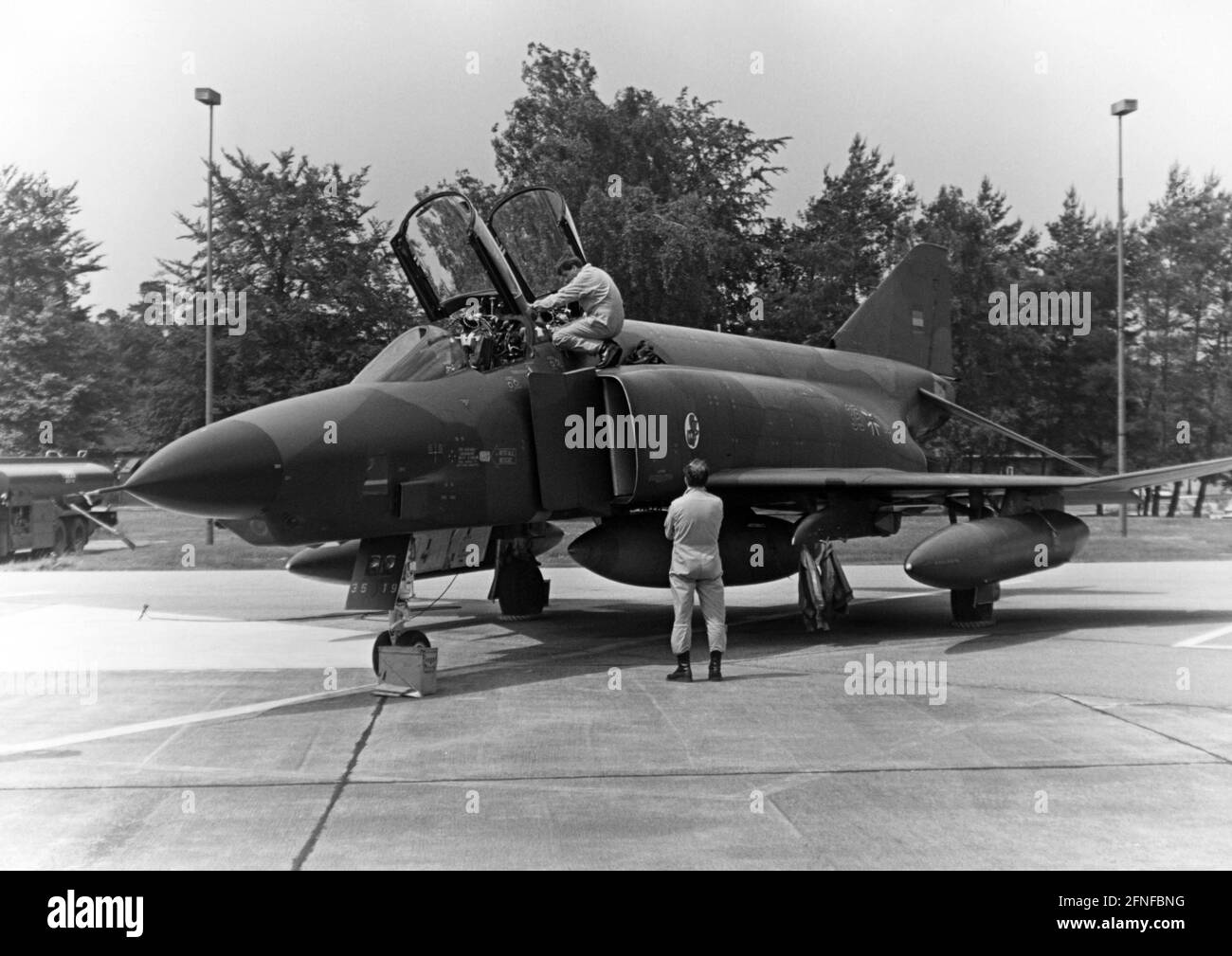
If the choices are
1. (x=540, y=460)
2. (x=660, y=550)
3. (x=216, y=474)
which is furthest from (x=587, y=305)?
(x=216, y=474)

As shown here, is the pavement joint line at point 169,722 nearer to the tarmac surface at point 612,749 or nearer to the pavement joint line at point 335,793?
the tarmac surface at point 612,749

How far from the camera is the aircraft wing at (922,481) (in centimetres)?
1295

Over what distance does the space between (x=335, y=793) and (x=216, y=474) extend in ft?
10.7

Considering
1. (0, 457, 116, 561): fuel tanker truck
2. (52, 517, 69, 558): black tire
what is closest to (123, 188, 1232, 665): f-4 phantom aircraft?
(0, 457, 116, 561): fuel tanker truck

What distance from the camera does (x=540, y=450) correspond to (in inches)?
458

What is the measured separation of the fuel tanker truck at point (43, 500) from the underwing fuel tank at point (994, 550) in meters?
17.9

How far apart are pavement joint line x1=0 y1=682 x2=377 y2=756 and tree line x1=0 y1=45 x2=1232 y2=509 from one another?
23427mm

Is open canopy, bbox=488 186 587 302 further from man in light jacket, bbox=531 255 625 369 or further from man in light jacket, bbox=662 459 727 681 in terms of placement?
man in light jacket, bbox=662 459 727 681

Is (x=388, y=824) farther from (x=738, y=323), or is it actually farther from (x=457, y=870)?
(x=738, y=323)

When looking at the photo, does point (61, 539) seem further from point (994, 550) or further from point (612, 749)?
point (612, 749)

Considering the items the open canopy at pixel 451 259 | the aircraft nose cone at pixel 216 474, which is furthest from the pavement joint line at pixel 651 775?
the open canopy at pixel 451 259
